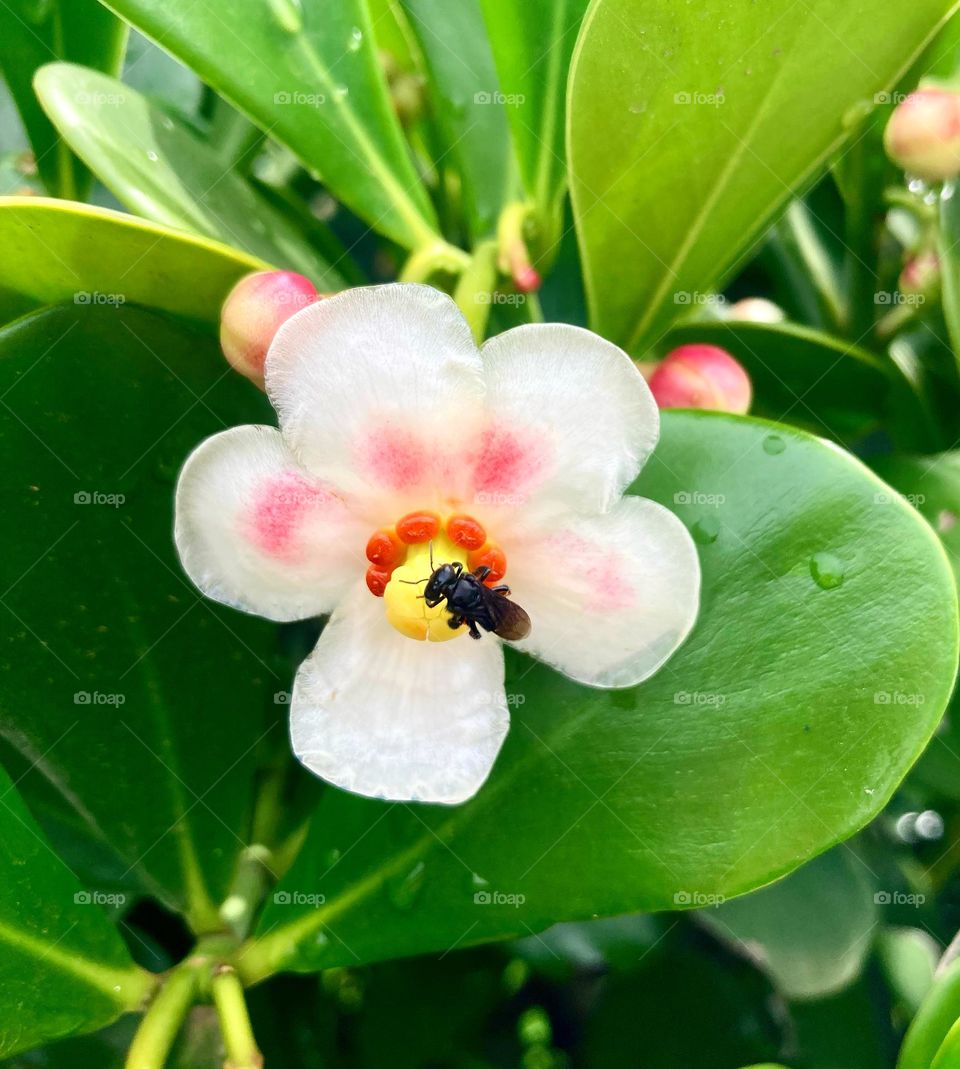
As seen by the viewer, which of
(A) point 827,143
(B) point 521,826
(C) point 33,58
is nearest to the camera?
(B) point 521,826

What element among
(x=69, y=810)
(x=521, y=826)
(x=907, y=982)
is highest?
(x=521, y=826)

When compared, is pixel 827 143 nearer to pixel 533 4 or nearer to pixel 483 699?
pixel 533 4

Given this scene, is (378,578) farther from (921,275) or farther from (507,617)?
(921,275)

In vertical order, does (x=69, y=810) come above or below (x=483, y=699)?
below

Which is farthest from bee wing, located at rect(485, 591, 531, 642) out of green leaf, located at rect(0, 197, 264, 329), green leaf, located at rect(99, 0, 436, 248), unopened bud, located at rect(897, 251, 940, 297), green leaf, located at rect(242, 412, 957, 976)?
unopened bud, located at rect(897, 251, 940, 297)

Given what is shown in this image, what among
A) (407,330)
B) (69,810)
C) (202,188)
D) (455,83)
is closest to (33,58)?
(202,188)

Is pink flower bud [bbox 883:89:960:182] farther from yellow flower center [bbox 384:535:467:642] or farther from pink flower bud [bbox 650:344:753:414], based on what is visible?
yellow flower center [bbox 384:535:467:642]
